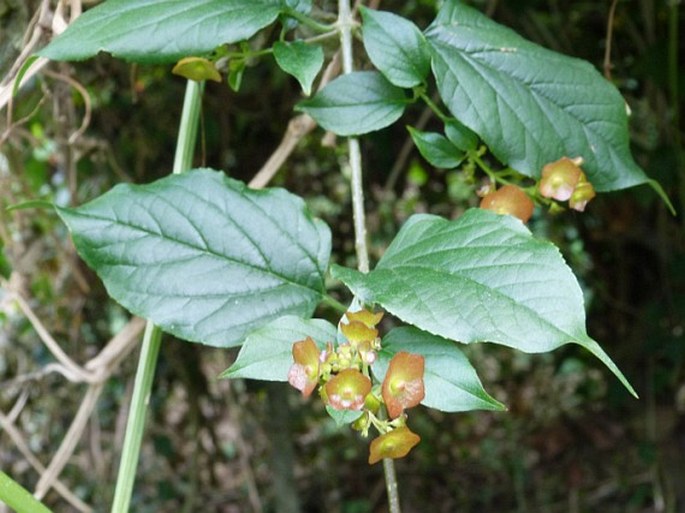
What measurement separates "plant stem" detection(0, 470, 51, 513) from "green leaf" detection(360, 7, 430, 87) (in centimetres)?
35

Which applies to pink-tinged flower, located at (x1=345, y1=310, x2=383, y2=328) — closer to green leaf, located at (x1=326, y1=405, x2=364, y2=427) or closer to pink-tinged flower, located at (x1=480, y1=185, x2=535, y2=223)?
green leaf, located at (x1=326, y1=405, x2=364, y2=427)

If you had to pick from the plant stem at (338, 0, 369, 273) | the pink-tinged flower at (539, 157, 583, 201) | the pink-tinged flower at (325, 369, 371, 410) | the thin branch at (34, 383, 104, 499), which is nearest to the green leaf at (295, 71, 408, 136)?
the plant stem at (338, 0, 369, 273)

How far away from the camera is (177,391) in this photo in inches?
85.2

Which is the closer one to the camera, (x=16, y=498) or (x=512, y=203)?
(x=16, y=498)

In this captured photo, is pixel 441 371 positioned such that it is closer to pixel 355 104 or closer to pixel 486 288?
pixel 486 288

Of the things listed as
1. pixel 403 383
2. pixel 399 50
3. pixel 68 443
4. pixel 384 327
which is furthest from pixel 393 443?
pixel 384 327

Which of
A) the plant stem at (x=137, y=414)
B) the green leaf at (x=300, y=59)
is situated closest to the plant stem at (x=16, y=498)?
the plant stem at (x=137, y=414)

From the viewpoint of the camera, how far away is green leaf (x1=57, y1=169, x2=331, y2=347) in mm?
531

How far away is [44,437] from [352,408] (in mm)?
1186

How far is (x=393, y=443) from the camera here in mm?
461

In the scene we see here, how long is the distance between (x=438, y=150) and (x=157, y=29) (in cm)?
22

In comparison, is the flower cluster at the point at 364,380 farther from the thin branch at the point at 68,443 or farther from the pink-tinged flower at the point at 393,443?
the thin branch at the point at 68,443

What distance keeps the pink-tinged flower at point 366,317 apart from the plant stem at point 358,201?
0.22ft

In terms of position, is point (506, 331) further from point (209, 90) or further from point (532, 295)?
point (209, 90)
